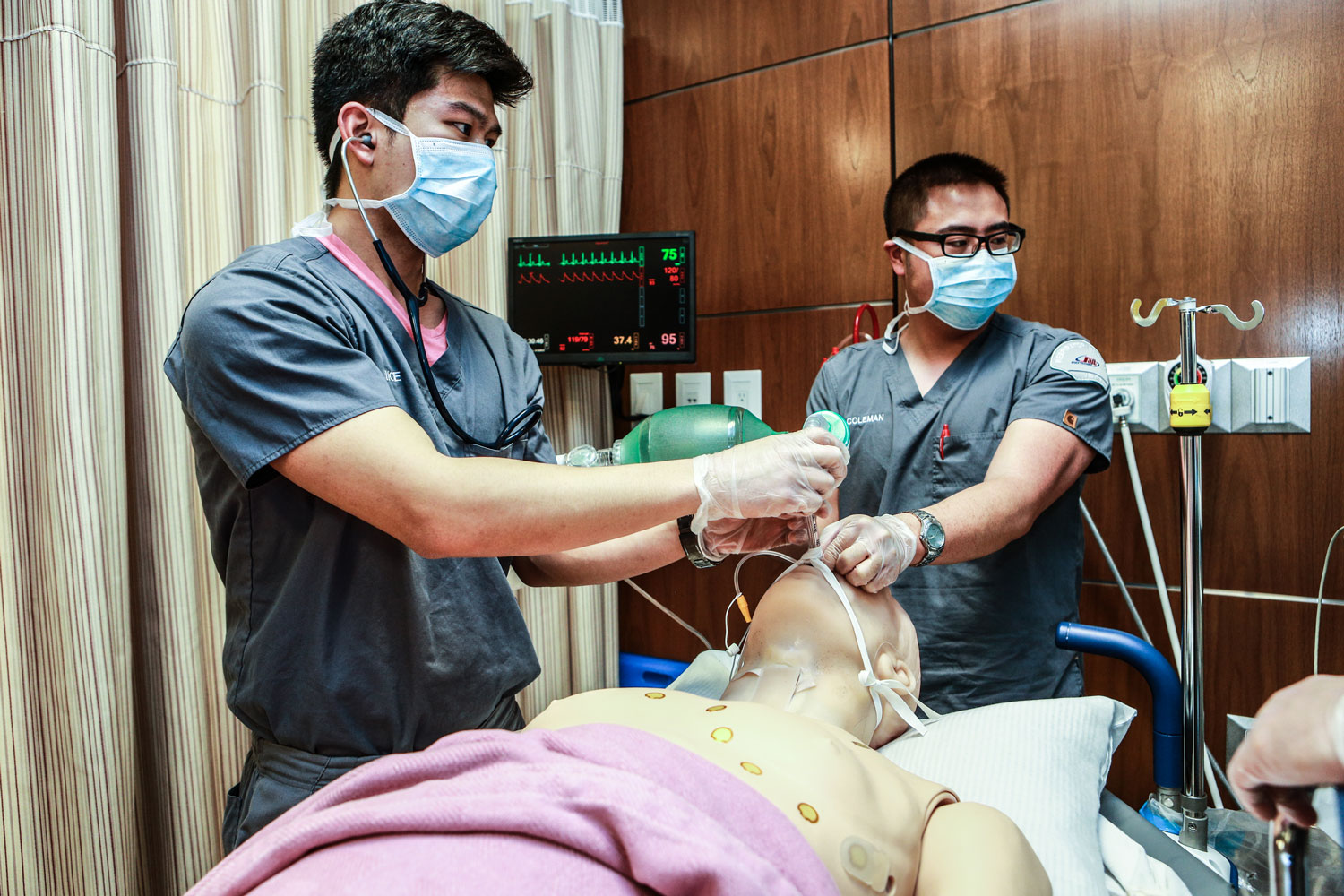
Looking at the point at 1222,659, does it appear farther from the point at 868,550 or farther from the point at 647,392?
the point at 647,392

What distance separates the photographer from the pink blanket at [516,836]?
570 millimetres

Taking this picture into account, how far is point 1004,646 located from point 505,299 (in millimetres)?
1438

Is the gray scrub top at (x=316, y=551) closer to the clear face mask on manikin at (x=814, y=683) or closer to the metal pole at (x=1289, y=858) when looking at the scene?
the clear face mask on manikin at (x=814, y=683)

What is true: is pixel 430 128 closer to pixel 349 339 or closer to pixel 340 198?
pixel 340 198

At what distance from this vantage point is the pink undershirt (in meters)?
1.14

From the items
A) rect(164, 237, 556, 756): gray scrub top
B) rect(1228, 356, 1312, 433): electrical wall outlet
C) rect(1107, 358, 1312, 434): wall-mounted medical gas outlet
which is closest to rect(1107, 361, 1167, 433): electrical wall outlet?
rect(1107, 358, 1312, 434): wall-mounted medical gas outlet

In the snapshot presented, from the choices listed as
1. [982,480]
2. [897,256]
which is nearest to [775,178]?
[897,256]

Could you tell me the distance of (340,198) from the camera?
47.1 inches

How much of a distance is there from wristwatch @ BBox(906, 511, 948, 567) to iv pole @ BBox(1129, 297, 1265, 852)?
401 millimetres

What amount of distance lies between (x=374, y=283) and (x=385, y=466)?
1.16 ft

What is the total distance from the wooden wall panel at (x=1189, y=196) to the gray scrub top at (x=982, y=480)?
0.36 meters

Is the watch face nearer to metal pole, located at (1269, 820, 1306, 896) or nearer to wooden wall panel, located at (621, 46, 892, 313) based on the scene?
metal pole, located at (1269, 820, 1306, 896)

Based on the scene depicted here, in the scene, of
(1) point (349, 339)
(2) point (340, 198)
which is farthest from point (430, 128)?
(1) point (349, 339)

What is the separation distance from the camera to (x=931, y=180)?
5.52ft
